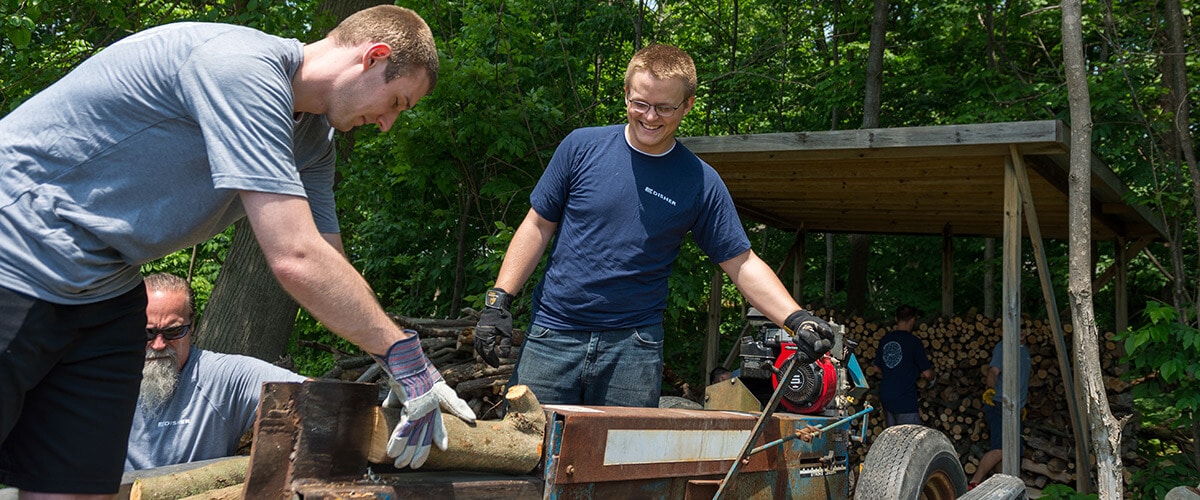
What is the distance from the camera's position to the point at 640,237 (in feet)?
11.0

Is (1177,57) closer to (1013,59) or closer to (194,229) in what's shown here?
(1013,59)

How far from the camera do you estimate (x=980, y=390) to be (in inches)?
424

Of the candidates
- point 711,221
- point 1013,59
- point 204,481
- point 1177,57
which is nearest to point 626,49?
point 1013,59

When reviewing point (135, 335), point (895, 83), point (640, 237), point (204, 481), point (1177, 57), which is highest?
point (895, 83)

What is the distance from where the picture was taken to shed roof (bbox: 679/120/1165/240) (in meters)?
6.44

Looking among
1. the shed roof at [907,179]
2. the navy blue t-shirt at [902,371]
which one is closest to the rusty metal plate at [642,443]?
the shed roof at [907,179]

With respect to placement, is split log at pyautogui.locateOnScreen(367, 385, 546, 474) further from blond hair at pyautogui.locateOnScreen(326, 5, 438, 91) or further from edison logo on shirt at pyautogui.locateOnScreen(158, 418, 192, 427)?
edison logo on shirt at pyautogui.locateOnScreen(158, 418, 192, 427)

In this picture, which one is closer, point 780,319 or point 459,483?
point 459,483

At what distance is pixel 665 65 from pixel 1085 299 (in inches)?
147

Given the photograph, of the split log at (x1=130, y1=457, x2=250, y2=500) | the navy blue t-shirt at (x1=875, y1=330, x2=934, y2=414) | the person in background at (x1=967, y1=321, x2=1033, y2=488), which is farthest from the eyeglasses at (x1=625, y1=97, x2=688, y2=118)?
the person in background at (x1=967, y1=321, x2=1033, y2=488)

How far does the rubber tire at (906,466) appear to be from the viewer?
3.62m

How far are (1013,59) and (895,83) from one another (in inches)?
74.7

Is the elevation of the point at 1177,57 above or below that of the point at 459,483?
above

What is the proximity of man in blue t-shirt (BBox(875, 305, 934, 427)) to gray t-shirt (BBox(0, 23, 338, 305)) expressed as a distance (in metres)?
8.54
